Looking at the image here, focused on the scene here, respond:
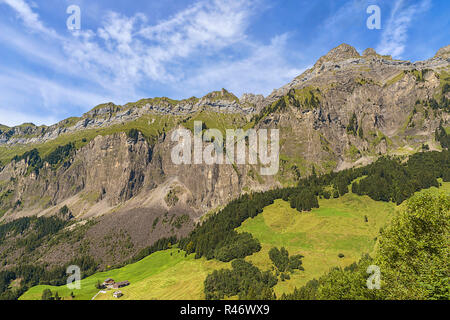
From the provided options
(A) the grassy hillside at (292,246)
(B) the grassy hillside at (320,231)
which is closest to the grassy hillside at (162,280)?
(A) the grassy hillside at (292,246)

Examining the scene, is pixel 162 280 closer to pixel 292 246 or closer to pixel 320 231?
pixel 292 246

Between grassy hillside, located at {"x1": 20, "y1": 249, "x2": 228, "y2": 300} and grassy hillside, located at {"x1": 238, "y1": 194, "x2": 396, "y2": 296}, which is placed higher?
grassy hillside, located at {"x1": 238, "y1": 194, "x2": 396, "y2": 296}

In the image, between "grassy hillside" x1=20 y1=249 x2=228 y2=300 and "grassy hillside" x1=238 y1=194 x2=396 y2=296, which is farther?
"grassy hillside" x1=20 y1=249 x2=228 y2=300

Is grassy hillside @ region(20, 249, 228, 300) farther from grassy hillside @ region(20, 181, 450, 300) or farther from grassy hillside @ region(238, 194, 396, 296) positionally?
grassy hillside @ region(238, 194, 396, 296)

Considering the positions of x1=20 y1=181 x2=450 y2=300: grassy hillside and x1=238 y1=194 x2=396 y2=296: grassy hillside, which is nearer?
x1=238 y1=194 x2=396 y2=296: grassy hillside

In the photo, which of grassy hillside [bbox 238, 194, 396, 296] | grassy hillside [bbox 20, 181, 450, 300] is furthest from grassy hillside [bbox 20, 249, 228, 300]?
grassy hillside [bbox 238, 194, 396, 296]

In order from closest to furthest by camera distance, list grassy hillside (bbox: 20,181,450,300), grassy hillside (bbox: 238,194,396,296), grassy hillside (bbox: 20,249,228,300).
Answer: grassy hillside (bbox: 238,194,396,296) < grassy hillside (bbox: 20,181,450,300) < grassy hillside (bbox: 20,249,228,300)

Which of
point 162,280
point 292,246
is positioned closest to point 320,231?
point 292,246

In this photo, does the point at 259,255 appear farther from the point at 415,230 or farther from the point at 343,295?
the point at 415,230

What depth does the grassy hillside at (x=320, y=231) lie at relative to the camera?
4546 inches

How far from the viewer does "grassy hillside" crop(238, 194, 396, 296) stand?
115 meters

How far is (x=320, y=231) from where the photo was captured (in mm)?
142625

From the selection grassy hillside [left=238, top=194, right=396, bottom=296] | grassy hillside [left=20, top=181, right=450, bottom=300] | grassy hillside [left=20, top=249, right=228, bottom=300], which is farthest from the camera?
grassy hillside [left=20, top=249, right=228, bottom=300]

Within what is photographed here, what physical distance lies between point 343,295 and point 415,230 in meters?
25.3
